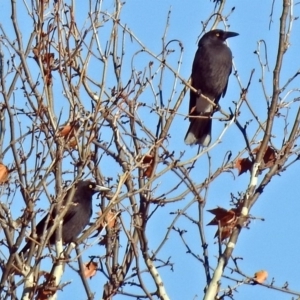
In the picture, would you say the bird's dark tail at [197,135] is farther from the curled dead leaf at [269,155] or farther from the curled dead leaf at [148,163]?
the curled dead leaf at [269,155]

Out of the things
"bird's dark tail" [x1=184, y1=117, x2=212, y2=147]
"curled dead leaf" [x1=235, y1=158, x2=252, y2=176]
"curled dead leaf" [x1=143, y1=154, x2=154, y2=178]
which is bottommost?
"curled dead leaf" [x1=143, y1=154, x2=154, y2=178]

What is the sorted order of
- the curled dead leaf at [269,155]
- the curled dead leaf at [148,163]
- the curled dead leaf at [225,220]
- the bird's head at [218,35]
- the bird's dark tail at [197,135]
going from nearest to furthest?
the curled dead leaf at [225,220] < the curled dead leaf at [269,155] < the curled dead leaf at [148,163] < the bird's dark tail at [197,135] < the bird's head at [218,35]

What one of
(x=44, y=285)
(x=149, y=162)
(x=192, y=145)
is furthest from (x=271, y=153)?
(x=192, y=145)

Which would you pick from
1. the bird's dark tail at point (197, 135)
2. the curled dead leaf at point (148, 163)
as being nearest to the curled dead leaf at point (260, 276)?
the curled dead leaf at point (148, 163)

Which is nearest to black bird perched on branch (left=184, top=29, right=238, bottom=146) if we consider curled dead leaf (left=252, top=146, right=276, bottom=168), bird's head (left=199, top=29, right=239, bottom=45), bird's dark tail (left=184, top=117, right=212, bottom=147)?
bird's head (left=199, top=29, right=239, bottom=45)

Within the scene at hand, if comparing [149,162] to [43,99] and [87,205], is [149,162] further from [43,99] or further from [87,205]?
[87,205]

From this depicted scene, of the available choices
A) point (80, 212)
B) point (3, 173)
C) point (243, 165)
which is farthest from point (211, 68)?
point (3, 173)

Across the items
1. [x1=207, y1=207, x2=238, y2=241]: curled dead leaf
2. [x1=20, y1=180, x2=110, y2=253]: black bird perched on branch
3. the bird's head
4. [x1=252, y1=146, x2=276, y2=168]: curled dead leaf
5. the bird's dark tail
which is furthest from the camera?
the bird's head

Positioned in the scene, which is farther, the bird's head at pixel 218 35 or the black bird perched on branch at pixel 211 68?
the black bird perched on branch at pixel 211 68

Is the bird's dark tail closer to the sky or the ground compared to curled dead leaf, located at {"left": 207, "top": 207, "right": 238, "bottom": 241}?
closer to the sky

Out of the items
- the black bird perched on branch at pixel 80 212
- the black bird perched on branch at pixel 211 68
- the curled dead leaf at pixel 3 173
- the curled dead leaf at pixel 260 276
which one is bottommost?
the curled dead leaf at pixel 260 276

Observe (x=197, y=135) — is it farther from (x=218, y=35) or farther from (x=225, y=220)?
(x=225, y=220)

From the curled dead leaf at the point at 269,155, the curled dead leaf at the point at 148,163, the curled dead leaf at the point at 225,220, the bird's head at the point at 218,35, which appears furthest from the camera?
the bird's head at the point at 218,35

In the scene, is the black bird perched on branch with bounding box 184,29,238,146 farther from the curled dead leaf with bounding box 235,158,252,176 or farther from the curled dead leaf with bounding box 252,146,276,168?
the curled dead leaf with bounding box 252,146,276,168
